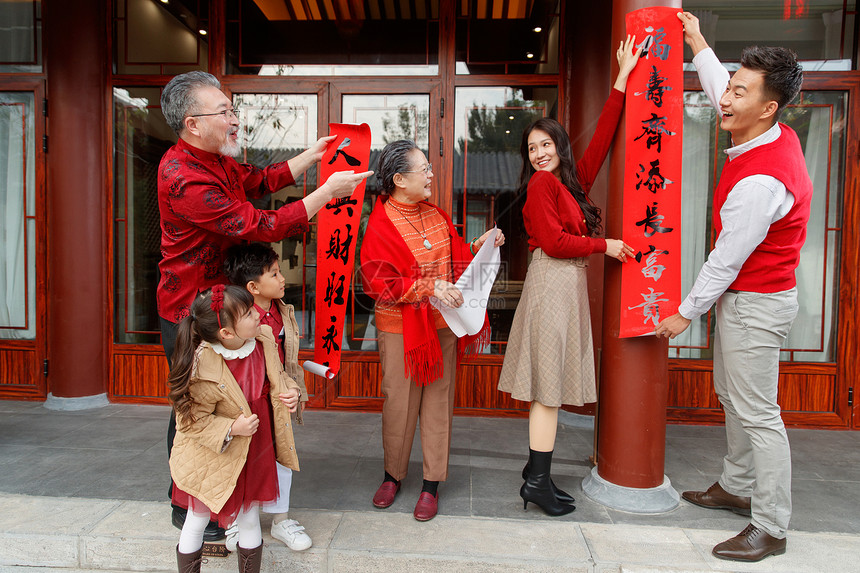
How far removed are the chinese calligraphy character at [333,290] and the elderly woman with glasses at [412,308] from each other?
9.8 inches

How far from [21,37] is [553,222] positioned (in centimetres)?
443

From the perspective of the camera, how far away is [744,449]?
2484 mm

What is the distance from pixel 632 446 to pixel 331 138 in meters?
2.15

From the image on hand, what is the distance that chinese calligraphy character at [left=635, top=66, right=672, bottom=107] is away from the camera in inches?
94.4

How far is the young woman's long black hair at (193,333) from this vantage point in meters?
1.85

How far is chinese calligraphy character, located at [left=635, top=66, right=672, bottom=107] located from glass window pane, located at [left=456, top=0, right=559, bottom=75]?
5.15 ft

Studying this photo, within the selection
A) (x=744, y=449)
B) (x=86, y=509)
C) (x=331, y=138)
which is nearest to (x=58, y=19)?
(x=331, y=138)

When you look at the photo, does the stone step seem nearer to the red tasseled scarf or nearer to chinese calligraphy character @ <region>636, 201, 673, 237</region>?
the red tasseled scarf

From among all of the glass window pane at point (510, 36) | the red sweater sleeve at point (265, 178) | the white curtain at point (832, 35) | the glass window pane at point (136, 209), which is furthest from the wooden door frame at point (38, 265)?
the white curtain at point (832, 35)

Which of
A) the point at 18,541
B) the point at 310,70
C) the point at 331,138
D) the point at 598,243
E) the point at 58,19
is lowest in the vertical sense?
the point at 18,541

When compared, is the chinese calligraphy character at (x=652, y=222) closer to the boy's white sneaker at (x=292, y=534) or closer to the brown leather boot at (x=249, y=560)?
the boy's white sneaker at (x=292, y=534)

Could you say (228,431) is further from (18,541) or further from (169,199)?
(18,541)

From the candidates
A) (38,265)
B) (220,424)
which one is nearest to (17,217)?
(38,265)

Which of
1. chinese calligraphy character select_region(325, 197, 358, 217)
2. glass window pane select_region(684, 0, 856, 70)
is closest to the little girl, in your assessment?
chinese calligraphy character select_region(325, 197, 358, 217)
